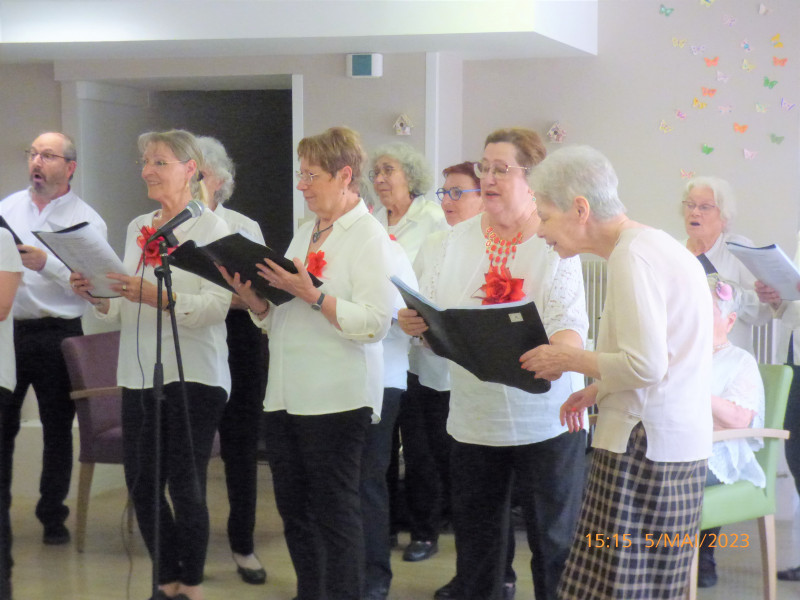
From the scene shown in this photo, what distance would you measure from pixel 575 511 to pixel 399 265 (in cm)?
98

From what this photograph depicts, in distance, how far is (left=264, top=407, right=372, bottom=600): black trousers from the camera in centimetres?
280

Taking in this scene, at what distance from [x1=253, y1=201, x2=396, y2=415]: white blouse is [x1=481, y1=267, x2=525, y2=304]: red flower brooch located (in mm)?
322

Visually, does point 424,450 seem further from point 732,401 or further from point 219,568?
point 732,401

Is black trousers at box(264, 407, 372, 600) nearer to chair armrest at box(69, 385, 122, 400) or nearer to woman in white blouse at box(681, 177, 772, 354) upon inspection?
chair armrest at box(69, 385, 122, 400)

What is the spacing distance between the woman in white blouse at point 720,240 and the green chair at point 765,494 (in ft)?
2.23

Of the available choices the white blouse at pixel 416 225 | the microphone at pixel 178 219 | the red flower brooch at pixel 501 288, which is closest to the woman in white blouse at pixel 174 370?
the microphone at pixel 178 219

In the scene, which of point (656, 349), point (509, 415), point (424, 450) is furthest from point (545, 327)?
point (424, 450)

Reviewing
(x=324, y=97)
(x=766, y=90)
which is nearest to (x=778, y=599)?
(x=766, y=90)

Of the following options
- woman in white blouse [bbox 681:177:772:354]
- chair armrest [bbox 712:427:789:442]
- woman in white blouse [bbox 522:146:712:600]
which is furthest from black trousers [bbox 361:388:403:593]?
woman in white blouse [bbox 681:177:772:354]

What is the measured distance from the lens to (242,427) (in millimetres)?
3887

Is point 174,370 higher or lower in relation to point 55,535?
higher

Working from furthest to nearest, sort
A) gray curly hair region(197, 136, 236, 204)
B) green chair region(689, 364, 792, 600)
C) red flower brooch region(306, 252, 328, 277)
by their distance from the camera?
gray curly hair region(197, 136, 236, 204), green chair region(689, 364, 792, 600), red flower brooch region(306, 252, 328, 277)

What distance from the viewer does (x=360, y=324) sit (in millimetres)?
2756

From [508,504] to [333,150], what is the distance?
3.80 feet
